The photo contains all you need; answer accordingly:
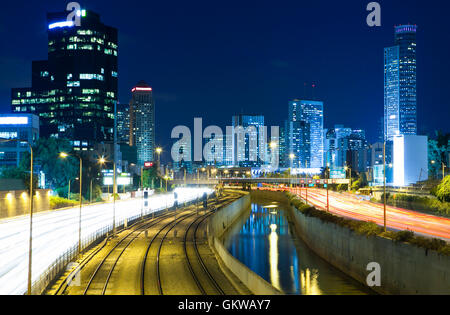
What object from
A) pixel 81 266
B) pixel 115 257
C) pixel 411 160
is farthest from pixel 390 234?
pixel 411 160

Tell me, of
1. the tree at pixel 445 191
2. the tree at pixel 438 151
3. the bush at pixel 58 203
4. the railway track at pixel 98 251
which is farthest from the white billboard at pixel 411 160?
the bush at pixel 58 203

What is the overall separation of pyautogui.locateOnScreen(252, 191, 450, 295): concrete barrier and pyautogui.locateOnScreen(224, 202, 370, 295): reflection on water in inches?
53.3

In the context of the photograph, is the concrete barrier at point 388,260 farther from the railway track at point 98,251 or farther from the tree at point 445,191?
the railway track at point 98,251

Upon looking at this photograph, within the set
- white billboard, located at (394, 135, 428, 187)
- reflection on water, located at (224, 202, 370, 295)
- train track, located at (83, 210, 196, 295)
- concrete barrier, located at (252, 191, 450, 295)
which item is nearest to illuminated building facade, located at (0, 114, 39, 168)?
train track, located at (83, 210, 196, 295)

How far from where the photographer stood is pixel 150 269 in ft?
117

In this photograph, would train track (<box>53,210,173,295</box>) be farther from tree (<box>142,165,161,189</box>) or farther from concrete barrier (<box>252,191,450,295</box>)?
tree (<box>142,165,161,189</box>)

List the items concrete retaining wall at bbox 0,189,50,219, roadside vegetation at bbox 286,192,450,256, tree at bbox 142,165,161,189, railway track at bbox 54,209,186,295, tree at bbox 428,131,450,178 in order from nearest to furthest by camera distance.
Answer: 1. roadside vegetation at bbox 286,192,450,256
2. railway track at bbox 54,209,186,295
3. concrete retaining wall at bbox 0,189,50,219
4. tree at bbox 428,131,450,178
5. tree at bbox 142,165,161,189

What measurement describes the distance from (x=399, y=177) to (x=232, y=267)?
79.4 m

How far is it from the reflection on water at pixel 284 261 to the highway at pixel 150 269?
7062 mm

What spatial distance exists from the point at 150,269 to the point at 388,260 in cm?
1864

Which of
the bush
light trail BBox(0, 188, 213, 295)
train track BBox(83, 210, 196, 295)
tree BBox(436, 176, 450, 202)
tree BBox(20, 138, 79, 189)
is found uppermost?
tree BBox(20, 138, 79, 189)

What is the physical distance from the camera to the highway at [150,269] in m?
29.2

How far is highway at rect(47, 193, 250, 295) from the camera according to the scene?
Answer: 29.2 meters

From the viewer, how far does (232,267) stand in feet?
112
